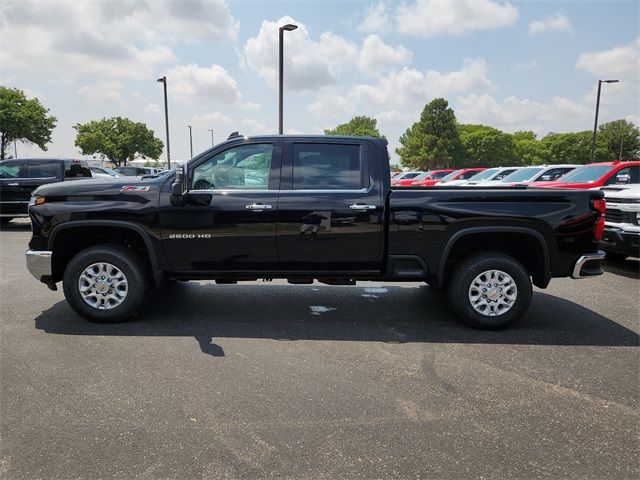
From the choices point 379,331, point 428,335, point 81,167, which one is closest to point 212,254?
point 379,331

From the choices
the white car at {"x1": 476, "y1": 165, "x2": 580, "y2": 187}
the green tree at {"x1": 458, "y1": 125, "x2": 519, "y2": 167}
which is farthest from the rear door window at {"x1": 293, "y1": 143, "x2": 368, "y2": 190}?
the green tree at {"x1": 458, "y1": 125, "x2": 519, "y2": 167}

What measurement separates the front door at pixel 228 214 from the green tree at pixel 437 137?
229ft

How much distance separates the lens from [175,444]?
280 cm

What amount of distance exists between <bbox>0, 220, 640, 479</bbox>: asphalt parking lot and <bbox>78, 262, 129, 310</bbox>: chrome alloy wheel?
10.5 inches

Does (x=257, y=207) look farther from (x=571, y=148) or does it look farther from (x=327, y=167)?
(x=571, y=148)

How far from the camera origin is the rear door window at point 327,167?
4.88m

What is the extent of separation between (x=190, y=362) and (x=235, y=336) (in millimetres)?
709

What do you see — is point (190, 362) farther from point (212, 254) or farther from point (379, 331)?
point (379, 331)

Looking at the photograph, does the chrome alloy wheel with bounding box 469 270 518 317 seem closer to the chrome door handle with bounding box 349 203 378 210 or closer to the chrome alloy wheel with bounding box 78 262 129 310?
the chrome door handle with bounding box 349 203 378 210

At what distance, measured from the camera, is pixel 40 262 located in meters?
4.84

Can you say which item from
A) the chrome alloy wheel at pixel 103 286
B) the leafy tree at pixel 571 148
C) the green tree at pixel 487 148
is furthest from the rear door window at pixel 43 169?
the leafy tree at pixel 571 148

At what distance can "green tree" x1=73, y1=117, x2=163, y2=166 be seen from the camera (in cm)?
5895

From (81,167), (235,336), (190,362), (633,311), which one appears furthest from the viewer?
(81,167)

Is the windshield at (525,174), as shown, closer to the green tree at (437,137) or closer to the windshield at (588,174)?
the windshield at (588,174)
